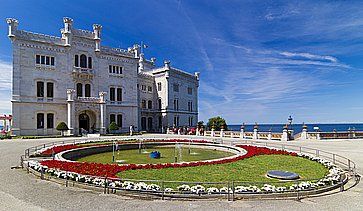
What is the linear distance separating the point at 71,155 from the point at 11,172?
665cm

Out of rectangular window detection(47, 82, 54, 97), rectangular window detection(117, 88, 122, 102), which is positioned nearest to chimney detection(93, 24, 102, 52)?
rectangular window detection(117, 88, 122, 102)

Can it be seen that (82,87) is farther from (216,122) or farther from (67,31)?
(216,122)

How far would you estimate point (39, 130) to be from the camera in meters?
42.8

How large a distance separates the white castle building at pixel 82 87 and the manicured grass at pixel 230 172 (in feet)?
117

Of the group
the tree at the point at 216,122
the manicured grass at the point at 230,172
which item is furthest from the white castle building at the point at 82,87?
the manicured grass at the point at 230,172

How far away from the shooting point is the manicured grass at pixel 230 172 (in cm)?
1164

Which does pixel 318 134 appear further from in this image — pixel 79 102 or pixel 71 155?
pixel 79 102

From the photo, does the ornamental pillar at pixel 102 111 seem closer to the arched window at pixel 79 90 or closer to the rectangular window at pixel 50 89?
the arched window at pixel 79 90

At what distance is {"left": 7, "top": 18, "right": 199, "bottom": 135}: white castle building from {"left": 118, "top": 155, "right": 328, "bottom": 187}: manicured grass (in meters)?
35.6

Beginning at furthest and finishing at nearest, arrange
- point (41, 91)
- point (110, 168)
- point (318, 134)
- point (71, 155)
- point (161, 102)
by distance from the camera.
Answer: point (161, 102)
point (41, 91)
point (318, 134)
point (71, 155)
point (110, 168)

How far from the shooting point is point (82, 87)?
48438 millimetres

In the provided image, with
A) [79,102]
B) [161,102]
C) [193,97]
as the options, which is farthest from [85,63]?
[193,97]

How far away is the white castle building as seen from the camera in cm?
4194

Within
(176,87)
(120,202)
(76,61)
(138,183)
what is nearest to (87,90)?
(76,61)
